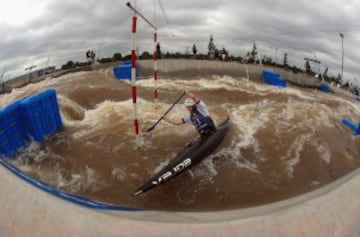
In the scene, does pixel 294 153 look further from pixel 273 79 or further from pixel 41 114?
pixel 273 79

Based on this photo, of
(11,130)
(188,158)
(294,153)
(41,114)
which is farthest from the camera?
(294,153)

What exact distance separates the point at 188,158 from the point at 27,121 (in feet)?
12.6

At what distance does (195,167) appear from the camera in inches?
321

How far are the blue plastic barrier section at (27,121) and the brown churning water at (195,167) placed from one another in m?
0.26

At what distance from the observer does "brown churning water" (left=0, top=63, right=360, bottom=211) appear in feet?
23.9

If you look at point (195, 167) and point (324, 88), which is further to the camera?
point (324, 88)

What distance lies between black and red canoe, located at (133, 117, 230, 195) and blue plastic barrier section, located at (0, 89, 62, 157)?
321cm

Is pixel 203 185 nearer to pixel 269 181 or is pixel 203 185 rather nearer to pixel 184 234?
pixel 269 181

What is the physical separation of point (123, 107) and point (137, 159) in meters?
4.68

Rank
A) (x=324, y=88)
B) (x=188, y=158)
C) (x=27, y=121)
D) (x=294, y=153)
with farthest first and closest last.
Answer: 1. (x=324, y=88)
2. (x=294, y=153)
3. (x=27, y=121)
4. (x=188, y=158)

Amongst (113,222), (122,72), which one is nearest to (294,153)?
(113,222)

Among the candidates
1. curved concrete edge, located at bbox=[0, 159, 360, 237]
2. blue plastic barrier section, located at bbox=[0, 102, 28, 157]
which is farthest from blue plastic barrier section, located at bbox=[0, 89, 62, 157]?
curved concrete edge, located at bbox=[0, 159, 360, 237]

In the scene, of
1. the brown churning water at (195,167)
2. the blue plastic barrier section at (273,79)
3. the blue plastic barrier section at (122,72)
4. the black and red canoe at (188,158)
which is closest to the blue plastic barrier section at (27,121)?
the brown churning water at (195,167)

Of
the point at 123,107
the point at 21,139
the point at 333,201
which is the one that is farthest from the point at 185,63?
the point at 333,201
